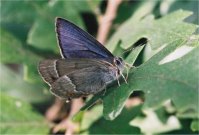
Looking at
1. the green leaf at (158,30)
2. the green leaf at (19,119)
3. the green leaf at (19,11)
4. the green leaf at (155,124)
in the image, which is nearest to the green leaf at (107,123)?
the green leaf at (155,124)

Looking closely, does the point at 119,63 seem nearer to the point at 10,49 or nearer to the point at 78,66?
the point at 78,66

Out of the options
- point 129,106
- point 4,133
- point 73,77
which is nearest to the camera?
point 73,77

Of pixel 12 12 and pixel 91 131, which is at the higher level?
pixel 12 12

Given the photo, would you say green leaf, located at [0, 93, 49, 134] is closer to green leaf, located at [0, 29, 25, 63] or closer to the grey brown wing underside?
green leaf, located at [0, 29, 25, 63]

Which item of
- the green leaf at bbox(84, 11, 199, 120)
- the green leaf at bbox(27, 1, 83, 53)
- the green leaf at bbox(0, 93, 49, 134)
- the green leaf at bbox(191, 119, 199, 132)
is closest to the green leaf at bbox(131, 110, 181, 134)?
the green leaf at bbox(84, 11, 199, 120)

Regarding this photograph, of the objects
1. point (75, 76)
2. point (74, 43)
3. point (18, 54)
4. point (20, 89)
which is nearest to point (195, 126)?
point (75, 76)

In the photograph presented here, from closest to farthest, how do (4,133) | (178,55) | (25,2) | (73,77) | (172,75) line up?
(172,75) < (178,55) < (73,77) < (4,133) < (25,2)

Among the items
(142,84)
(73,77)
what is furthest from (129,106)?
(142,84)

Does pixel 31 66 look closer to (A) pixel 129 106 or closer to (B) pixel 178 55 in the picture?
(A) pixel 129 106
